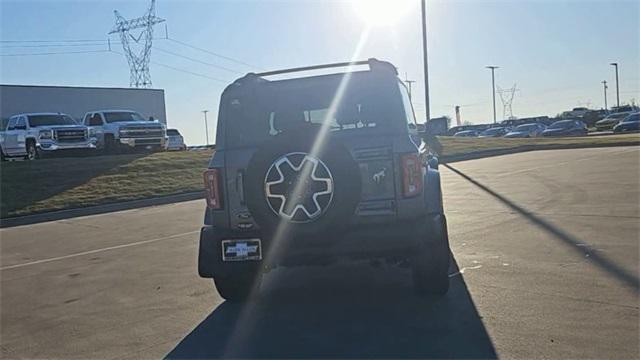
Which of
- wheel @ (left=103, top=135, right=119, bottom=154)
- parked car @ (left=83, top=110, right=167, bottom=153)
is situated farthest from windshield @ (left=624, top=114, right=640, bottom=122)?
wheel @ (left=103, top=135, right=119, bottom=154)

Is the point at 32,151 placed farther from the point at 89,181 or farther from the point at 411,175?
the point at 411,175

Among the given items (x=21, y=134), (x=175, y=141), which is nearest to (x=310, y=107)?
(x=21, y=134)

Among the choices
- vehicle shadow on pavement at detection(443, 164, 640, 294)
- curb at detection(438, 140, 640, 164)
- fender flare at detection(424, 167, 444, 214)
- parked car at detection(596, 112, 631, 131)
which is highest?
parked car at detection(596, 112, 631, 131)

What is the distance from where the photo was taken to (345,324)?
16.8ft

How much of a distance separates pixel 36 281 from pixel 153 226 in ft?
15.3

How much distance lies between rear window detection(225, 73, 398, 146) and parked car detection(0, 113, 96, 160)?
20.2m

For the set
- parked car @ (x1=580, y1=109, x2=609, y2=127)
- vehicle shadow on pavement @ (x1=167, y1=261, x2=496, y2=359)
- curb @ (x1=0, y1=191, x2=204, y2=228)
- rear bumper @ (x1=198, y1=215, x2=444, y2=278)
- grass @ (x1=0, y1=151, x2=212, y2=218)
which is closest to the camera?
vehicle shadow on pavement @ (x1=167, y1=261, x2=496, y2=359)

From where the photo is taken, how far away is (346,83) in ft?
19.1

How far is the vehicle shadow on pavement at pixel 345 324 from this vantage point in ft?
14.9

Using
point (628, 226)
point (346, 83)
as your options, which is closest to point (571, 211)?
point (628, 226)

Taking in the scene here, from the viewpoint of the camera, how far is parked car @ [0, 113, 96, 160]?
2398cm

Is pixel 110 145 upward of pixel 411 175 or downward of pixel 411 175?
upward

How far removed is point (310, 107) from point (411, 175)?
1.36 metres

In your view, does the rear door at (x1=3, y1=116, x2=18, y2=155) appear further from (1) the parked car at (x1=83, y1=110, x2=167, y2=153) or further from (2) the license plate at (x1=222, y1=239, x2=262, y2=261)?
(2) the license plate at (x1=222, y1=239, x2=262, y2=261)
